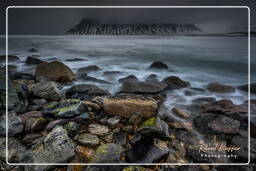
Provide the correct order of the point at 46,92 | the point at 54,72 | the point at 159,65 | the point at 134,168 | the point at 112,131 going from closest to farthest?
the point at 134,168 → the point at 112,131 → the point at 46,92 → the point at 54,72 → the point at 159,65

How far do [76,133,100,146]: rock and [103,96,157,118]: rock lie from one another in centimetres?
58

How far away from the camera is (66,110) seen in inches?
102

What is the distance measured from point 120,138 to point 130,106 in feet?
1.86

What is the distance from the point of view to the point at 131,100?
2770 millimetres

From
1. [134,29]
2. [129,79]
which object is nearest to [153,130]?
[134,29]

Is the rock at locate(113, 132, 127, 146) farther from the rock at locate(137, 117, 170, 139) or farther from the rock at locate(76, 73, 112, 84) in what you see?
the rock at locate(76, 73, 112, 84)

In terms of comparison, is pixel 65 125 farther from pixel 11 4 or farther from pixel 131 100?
pixel 11 4

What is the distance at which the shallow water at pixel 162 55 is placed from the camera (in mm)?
4223

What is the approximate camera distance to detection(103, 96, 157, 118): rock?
2.65 m

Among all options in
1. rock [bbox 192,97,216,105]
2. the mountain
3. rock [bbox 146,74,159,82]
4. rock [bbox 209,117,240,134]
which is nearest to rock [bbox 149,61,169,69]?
rock [bbox 146,74,159,82]

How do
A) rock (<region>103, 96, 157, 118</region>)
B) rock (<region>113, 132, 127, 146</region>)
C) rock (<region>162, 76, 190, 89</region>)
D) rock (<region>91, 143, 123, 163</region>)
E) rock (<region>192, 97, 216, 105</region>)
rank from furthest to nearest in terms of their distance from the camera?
1. rock (<region>162, 76, 190, 89</region>)
2. rock (<region>192, 97, 216, 105</region>)
3. rock (<region>103, 96, 157, 118</region>)
4. rock (<region>113, 132, 127, 146</region>)
5. rock (<region>91, 143, 123, 163</region>)

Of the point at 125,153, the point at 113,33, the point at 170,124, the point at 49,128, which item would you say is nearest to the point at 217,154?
the point at 170,124

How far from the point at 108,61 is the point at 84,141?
517 centimetres

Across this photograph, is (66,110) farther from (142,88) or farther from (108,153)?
(142,88)
